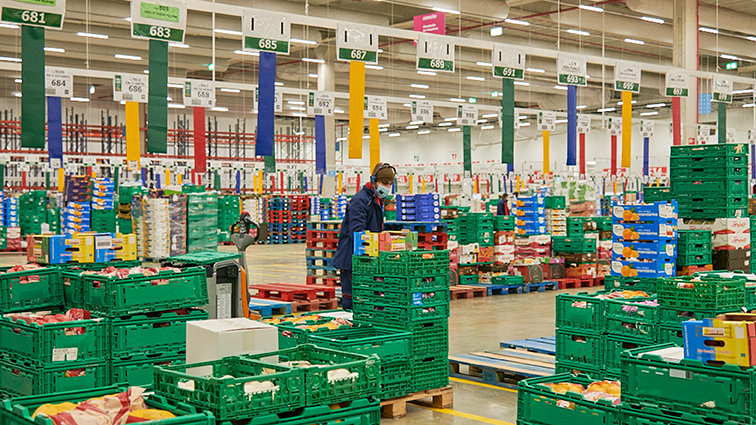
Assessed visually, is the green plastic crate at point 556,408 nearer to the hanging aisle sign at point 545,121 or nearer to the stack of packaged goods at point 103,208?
the hanging aisle sign at point 545,121

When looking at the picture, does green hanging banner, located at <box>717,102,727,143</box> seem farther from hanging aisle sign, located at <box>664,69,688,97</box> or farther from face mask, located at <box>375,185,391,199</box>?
face mask, located at <box>375,185,391,199</box>

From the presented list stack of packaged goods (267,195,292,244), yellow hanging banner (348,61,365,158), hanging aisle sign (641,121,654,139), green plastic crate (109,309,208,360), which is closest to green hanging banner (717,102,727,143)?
hanging aisle sign (641,121,654,139)

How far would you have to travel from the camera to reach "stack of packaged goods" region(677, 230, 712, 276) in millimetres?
9203

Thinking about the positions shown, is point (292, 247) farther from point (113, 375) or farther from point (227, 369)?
point (227, 369)

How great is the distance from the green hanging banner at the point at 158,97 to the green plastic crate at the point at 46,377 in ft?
13.7

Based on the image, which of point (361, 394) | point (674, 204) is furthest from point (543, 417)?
point (674, 204)

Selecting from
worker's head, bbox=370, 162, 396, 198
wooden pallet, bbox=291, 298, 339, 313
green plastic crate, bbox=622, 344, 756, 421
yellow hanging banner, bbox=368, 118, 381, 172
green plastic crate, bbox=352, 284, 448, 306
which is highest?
yellow hanging banner, bbox=368, 118, 381, 172

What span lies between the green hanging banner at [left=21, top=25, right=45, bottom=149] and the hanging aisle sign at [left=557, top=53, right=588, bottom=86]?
908 cm

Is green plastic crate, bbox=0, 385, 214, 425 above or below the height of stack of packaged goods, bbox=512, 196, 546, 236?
below

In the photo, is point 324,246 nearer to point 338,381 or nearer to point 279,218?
point 338,381

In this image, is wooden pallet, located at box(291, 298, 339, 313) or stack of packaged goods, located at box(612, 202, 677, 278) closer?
stack of packaged goods, located at box(612, 202, 677, 278)

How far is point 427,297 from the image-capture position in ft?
21.7

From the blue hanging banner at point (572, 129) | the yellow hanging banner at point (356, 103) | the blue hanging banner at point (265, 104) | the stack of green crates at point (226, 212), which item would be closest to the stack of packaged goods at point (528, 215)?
the blue hanging banner at point (572, 129)

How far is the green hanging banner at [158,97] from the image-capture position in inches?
368
